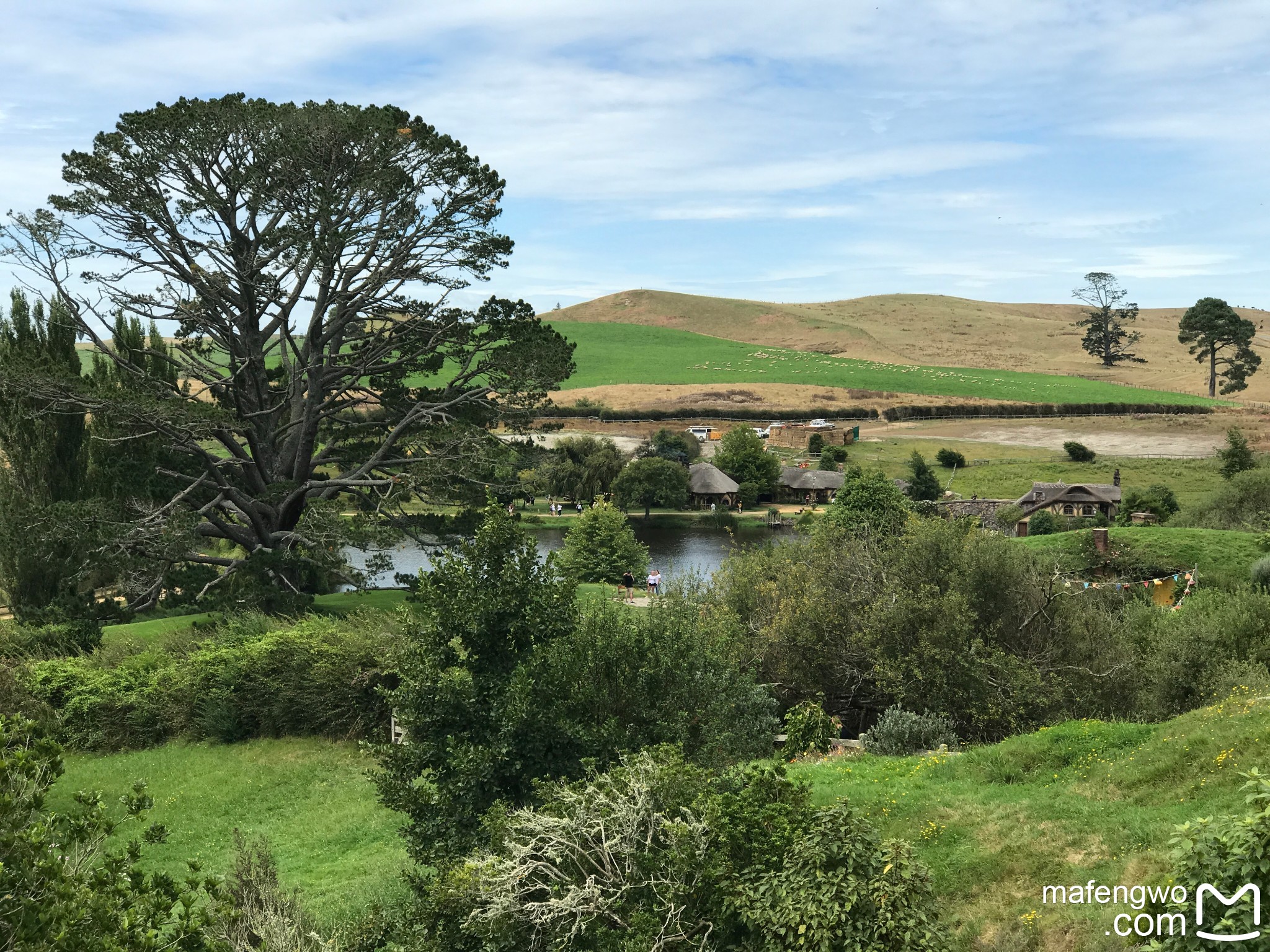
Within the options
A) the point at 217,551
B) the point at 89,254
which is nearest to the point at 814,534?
the point at 89,254

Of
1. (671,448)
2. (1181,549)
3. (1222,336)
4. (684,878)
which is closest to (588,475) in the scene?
(671,448)

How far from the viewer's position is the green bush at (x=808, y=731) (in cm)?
1838

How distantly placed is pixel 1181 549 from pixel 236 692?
27.5 m

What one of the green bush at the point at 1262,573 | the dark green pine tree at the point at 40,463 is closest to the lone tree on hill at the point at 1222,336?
the green bush at the point at 1262,573

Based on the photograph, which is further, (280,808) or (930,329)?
(930,329)

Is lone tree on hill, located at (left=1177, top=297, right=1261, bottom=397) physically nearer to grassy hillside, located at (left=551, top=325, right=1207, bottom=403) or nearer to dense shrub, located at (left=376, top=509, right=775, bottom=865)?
grassy hillside, located at (left=551, top=325, right=1207, bottom=403)

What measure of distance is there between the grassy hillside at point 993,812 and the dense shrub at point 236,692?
8.78 feet

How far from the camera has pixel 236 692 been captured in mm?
23891

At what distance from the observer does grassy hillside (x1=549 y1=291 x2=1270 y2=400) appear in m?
135

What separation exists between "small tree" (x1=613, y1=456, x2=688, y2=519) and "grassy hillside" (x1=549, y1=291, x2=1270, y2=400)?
70952 millimetres

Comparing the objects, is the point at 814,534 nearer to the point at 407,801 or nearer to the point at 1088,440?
the point at 407,801

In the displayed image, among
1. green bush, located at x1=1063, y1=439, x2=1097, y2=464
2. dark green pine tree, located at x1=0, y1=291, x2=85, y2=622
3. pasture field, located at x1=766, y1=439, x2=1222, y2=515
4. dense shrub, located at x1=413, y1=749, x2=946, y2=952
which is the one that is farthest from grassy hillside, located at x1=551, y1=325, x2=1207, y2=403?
dense shrub, located at x1=413, y1=749, x2=946, y2=952

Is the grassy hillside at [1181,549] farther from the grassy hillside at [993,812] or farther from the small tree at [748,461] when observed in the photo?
the small tree at [748,461]

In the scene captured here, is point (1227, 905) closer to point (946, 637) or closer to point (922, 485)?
point (946, 637)
